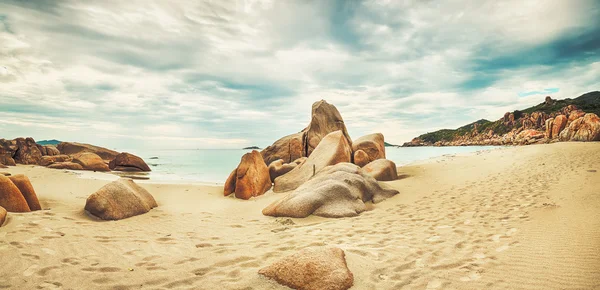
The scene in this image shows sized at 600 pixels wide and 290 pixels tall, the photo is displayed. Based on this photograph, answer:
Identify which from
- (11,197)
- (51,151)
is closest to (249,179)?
(11,197)

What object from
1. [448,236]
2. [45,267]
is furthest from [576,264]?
[45,267]

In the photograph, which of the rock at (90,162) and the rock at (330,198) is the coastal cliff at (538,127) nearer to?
the rock at (330,198)

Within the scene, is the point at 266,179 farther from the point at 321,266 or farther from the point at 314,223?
the point at 321,266

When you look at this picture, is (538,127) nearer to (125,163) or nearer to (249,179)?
(249,179)

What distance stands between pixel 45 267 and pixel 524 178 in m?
14.7

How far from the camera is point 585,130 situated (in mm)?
33156

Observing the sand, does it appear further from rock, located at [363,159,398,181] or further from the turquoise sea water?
the turquoise sea water

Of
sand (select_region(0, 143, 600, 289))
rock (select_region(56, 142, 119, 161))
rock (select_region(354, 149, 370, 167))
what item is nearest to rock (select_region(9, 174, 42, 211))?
sand (select_region(0, 143, 600, 289))

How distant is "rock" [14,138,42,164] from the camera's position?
76.0ft

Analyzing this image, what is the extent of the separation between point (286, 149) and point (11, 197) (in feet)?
51.3

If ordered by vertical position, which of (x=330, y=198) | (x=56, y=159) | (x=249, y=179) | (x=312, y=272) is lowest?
(x=312, y=272)

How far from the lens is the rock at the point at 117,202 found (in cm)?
681

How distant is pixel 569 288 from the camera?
3.17 meters

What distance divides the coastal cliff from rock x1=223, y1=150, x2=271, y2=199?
39.8 meters
